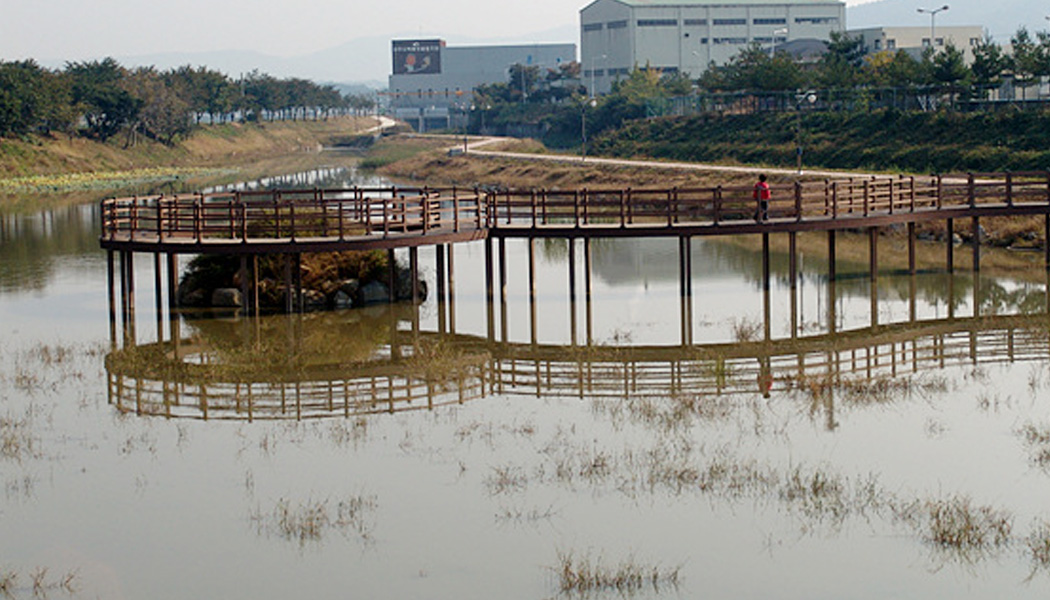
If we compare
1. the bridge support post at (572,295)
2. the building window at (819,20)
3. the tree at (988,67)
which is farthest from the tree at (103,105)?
the bridge support post at (572,295)

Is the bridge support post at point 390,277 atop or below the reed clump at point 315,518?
Result: atop

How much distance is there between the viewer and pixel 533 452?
2362cm

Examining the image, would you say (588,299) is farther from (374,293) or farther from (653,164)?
(653,164)

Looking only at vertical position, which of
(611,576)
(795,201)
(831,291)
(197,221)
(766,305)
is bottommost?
(611,576)

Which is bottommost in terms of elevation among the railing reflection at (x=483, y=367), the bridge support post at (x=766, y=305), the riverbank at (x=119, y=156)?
the railing reflection at (x=483, y=367)

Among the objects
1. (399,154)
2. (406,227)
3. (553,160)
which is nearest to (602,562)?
(406,227)

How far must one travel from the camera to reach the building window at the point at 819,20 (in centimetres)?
17040

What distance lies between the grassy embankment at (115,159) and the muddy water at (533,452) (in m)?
66.5

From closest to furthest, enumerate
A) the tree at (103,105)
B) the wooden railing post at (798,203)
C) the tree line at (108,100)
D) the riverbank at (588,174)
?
1. the wooden railing post at (798,203)
2. the riverbank at (588,174)
3. the tree line at (108,100)
4. the tree at (103,105)

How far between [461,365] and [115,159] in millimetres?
100870

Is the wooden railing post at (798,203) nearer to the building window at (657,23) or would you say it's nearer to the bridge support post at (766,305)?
the bridge support post at (766,305)

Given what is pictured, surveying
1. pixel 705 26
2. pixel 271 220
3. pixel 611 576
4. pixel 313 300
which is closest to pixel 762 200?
pixel 313 300

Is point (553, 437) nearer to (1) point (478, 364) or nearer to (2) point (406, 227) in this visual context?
(1) point (478, 364)

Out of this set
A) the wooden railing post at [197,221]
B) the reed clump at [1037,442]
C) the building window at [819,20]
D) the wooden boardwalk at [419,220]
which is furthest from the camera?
the building window at [819,20]
